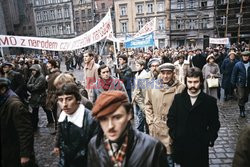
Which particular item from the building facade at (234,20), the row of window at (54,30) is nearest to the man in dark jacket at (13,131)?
the building facade at (234,20)

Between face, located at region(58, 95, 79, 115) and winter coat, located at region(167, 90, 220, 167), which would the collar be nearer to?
face, located at region(58, 95, 79, 115)

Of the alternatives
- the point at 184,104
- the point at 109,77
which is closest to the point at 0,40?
the point at 109,77

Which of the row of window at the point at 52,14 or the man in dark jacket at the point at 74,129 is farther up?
the row of window at the point at 52,14

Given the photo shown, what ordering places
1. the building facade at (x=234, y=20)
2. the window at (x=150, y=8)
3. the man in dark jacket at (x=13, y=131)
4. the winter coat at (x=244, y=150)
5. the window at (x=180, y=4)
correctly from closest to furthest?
the winter coat at (x=244, y=150)
the man in dark jacket at (x=13, y=131)
the building facade at (x=234, y=20)
the window at (x=180, y=4)
the window at (x=150, y=8)

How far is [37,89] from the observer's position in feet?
21.2

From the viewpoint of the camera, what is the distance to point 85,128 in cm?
270

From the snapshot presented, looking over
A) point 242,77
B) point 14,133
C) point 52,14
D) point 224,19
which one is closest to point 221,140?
point 242,77

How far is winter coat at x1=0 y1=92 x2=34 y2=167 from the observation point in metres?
3.06

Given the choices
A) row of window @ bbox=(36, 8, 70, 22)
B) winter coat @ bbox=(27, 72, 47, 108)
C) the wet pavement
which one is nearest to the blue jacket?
the wet pavement

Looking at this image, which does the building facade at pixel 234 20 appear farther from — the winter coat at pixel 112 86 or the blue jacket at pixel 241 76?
the winter coat at pixel 112 86

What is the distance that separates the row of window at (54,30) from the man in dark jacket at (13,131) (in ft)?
182

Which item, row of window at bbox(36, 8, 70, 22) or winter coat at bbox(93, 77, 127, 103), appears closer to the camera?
winter coat at bbox(93, 77, 127, 103)

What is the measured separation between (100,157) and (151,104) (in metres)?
2.01

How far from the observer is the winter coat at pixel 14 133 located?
306 cm
